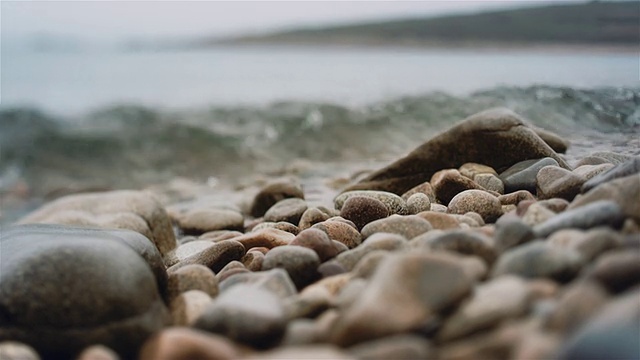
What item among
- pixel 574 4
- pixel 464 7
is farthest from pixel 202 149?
pixel 574 4

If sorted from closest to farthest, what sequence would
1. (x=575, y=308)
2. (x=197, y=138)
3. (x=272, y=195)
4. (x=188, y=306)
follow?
(x=575, y=308)
(x=188, y=306)
(x=272, y=195)
(x=197, y=138)

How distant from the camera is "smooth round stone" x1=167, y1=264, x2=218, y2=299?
2.08 meters

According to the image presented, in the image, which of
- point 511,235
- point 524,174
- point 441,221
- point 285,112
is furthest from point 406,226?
point 285,112

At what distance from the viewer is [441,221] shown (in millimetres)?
2236

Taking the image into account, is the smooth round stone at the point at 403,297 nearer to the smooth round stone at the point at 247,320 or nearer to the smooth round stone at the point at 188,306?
the smooth round stone at the point at 247,320

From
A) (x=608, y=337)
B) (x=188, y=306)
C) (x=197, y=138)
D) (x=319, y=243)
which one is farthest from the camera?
(x=197, y=138)

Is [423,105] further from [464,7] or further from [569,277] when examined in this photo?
[569,277]

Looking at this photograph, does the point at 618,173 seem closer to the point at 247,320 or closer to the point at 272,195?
the point at 247,320

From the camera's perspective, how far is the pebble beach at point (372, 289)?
1283mm

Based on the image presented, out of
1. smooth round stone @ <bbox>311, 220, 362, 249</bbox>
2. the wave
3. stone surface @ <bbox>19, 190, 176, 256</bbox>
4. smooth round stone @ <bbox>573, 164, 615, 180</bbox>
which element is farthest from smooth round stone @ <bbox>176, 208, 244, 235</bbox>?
smooth round stone @ <bbox>573, 164, 615, 180</bbox>

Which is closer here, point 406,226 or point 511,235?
point 511,235

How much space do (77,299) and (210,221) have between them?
276 cm

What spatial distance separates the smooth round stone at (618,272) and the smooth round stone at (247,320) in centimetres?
70

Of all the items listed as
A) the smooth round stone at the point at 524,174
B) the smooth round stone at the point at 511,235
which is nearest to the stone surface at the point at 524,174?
the smooth round stone at the point at 524,174
